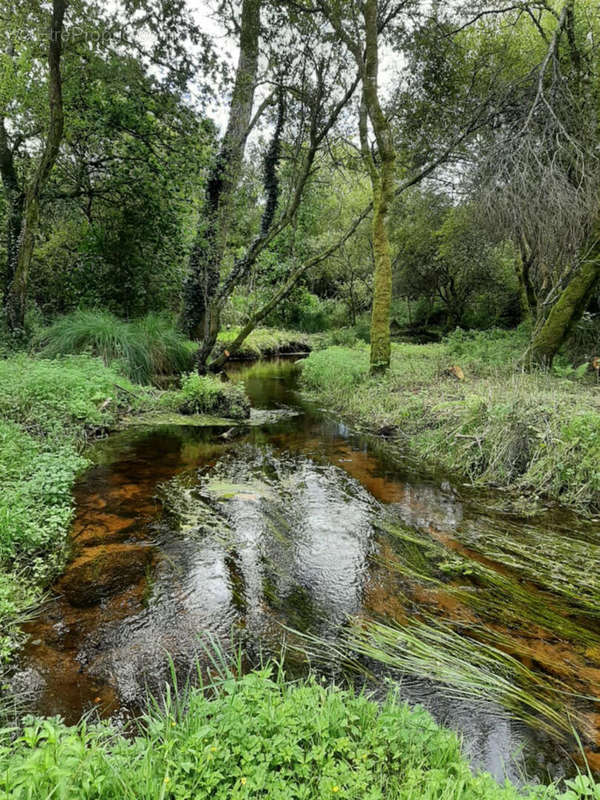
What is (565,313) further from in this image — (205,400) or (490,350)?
(205,400)

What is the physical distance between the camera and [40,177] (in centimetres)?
811

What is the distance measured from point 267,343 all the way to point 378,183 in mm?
11905

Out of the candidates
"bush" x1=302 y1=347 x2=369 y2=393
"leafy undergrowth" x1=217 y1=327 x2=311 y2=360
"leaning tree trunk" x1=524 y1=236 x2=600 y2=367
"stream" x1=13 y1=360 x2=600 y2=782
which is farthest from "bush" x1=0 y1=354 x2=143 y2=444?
"leafy undergrowth" x1=217 y1=327 x2=311 y2=360

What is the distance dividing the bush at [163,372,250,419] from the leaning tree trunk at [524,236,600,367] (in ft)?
18.8

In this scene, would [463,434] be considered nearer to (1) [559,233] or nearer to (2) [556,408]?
(2) [556,408]

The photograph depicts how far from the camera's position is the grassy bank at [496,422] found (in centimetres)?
443

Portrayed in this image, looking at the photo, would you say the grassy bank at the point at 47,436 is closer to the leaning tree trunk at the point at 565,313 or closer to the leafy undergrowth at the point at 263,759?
the leafy undergrowth at the point at 263,759

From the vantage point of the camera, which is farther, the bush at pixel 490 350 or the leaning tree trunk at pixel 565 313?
the bush at pixel 490 350

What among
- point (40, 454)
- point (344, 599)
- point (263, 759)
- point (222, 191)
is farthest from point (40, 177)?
point (263, 759)

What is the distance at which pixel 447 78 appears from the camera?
31.1 feet

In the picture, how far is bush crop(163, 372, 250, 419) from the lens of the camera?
8.02 m

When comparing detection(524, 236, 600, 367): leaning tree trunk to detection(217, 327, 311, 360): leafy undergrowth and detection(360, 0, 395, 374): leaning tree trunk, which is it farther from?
detection(217, 327, 311, 360): leafy undergrowth

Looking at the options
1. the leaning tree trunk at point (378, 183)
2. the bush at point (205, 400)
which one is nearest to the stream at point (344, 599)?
the bush at point (205, 400)

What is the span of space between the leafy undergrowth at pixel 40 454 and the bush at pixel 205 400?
2.63 feet
